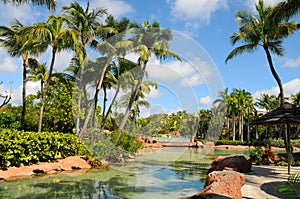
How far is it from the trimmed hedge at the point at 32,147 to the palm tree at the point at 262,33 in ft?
32.0

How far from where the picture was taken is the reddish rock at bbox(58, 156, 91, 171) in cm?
1138

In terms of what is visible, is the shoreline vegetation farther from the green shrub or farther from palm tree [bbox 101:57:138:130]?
palm tree [bbox 101:57:138:130]

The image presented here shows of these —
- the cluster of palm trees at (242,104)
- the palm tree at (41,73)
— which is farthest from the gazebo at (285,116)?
the cluster of palm trees at (242,104)

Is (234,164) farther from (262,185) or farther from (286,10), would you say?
(286,10)

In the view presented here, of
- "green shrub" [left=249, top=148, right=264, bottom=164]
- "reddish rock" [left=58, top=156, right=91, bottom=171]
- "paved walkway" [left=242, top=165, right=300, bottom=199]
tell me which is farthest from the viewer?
"green shrub" [left=249, top=148, right=264, bottom=164]

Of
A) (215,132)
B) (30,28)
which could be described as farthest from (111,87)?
(215,132)

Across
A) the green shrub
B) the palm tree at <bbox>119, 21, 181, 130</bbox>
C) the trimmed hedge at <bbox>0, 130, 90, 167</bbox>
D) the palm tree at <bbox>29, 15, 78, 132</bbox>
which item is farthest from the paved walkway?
the palm tree at <bbox>29, 15, 78, 132</bbox>

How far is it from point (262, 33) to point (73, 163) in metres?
10.7

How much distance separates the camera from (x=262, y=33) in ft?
43.8

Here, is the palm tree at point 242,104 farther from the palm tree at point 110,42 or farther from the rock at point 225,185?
the rock at point 225,185

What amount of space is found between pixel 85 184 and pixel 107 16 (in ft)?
41.1

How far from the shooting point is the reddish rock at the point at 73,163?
37.3 feet

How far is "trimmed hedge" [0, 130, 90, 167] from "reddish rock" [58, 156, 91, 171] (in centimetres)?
51

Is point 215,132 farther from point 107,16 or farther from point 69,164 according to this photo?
point 69,164
